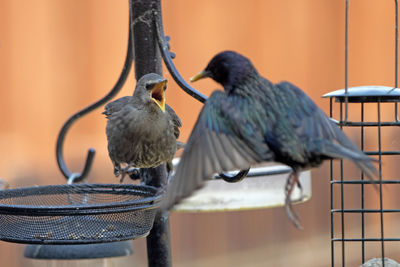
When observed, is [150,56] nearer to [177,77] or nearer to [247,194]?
[177,77]

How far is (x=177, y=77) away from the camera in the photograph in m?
2.95

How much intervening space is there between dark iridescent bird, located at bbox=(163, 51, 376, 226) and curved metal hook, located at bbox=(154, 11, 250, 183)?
31 centimetres

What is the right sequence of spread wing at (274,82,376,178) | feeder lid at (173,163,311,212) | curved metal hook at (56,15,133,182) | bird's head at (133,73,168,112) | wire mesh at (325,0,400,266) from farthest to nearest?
1. wire mesh at (325,0,400,266)
2. feeder lid at (173,163,311,212)
3. curved metal hook at (56,15,133,182)
4. bird's head at (133,73,168,112)
5. spread wing at (274,82,376,178)

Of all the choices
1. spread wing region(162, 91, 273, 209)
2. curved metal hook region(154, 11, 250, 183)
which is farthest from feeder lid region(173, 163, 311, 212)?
spread wing region(162, 91, 273, 209)

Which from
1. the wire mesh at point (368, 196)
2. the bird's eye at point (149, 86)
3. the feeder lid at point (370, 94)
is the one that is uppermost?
the bird's eye at point (149, 86)

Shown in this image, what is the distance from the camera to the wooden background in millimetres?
5617

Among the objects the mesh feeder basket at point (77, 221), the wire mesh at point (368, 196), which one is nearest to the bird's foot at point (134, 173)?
the mesh feeder basket at point (77, 221)

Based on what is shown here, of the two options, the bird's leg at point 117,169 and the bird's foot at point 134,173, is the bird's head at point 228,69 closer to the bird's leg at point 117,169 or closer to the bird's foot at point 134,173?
the bird's leg at point 117,169

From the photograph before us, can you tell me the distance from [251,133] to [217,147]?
0.42 feet

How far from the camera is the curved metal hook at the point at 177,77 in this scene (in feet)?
9.14

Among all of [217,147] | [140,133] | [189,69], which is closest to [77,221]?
[140,133]

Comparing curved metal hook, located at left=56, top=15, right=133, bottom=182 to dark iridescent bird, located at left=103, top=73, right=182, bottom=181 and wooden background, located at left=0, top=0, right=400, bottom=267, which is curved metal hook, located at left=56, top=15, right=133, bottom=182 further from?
wooden background, located at left=0, top=0, right=400, bottom=267

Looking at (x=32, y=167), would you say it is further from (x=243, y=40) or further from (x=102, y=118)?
(x=243, y=40)

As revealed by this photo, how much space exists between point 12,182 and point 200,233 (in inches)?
93.8
